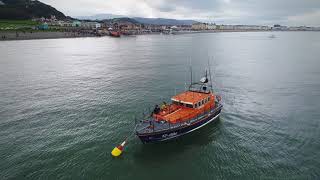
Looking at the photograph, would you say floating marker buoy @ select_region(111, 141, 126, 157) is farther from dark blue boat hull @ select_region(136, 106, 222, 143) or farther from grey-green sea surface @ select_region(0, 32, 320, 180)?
dark blue boat hull @ select_region(136, 106, 222, 143)

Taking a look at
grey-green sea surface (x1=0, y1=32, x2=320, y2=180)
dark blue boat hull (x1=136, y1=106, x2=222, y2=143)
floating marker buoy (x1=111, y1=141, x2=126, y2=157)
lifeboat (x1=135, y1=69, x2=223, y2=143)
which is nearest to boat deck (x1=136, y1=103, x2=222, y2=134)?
lifeboat (x1=135, y1=69, x2=223, y2=143)

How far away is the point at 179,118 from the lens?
93.3ft

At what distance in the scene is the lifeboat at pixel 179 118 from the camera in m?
26.7

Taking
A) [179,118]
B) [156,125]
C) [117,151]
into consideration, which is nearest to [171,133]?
[156,125]

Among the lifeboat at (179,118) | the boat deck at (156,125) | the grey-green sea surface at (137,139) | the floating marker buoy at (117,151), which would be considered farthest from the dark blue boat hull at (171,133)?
the floating marker buoy at (117,151)

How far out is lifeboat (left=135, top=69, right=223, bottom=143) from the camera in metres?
26.7

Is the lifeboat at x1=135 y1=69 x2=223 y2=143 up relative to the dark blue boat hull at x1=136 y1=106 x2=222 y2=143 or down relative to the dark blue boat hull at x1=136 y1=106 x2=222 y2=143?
up

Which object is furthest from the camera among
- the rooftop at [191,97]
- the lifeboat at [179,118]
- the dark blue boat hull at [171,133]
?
the rooftop at [191,97]

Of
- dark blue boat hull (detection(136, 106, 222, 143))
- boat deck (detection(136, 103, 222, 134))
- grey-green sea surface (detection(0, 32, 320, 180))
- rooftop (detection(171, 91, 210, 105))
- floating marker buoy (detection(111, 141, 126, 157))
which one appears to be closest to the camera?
grey-green sea surface (detection(0, 32, 320, 180))

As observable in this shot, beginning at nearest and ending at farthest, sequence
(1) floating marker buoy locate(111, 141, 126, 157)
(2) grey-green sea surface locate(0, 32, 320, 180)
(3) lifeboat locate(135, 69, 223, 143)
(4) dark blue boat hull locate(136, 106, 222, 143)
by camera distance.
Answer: (2) grey-green sea surface locate(0, 32, 320, 180) → (1) floating marker buoy locate(111, 141, 126, 157) → (4) dark blue boat hull locate(136, 106, 222, 143) → (3) lifeboat locate(135, 69, 223, 143)

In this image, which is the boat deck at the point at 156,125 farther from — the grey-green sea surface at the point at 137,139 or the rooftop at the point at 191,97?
the rooftop at the point at 191,97

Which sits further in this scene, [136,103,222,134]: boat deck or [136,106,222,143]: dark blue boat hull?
[136,103,222,134]: boat deck

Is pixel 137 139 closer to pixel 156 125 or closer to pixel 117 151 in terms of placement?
pixel 156 125

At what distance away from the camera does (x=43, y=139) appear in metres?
28.7
